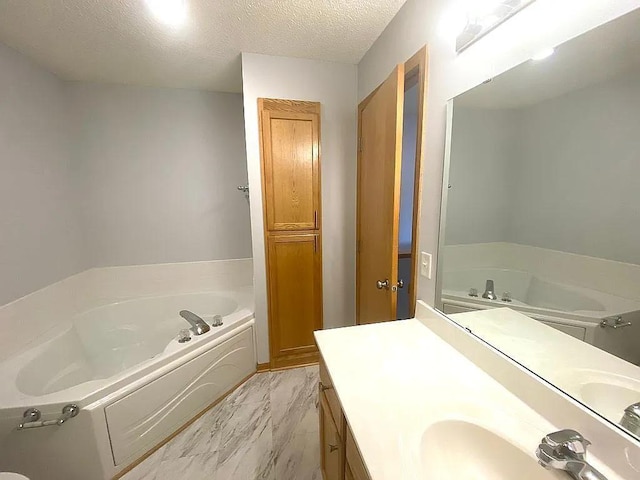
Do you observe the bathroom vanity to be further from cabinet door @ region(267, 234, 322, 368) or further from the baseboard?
the baseboard

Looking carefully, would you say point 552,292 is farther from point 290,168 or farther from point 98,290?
point 98,290

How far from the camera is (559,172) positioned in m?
0.75

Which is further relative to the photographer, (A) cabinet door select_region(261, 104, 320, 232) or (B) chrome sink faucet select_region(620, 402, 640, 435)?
(A) cabinet door select_region(261, 104, 320, 232)

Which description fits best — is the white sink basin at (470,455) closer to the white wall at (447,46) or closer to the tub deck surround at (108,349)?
the white wall at (447,46)

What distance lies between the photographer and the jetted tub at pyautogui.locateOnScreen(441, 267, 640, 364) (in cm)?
62

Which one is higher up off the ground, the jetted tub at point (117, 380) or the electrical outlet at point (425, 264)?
the electrical outlet at point (425, 264)

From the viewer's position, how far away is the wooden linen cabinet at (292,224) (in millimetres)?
1916

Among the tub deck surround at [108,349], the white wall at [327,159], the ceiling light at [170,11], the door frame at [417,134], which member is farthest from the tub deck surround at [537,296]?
the ceiling light at [170,11]

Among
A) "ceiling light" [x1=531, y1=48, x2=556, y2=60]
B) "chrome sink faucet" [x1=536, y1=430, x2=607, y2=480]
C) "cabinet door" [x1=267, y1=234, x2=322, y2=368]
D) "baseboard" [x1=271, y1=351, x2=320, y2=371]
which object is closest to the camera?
"chrome sink faucet" [x1=536, y1=430, x2=607, y2=480]

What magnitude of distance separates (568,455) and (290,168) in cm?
187

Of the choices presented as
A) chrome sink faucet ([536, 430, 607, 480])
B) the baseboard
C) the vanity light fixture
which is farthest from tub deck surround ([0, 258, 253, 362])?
chrome sink faucet ([536, 430, 607, 480])

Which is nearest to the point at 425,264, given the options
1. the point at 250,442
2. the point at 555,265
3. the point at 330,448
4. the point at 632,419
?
the point at 555,265

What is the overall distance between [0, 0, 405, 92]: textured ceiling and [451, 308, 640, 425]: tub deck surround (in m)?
1.60

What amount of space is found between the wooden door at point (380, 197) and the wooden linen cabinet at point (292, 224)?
365 mm
